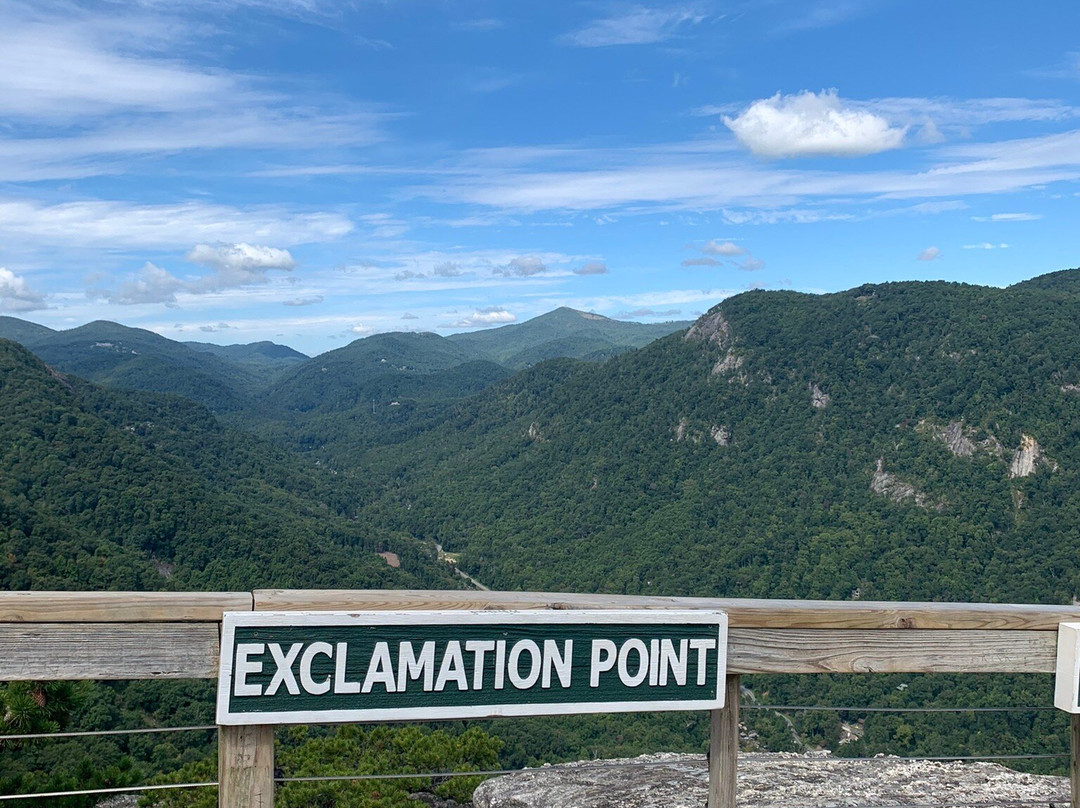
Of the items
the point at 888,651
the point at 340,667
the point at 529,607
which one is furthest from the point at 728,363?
the point at 340,667

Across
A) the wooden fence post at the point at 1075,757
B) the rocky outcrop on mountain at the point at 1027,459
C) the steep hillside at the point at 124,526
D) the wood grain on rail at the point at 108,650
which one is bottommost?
the steep hillside at the point at 124,526

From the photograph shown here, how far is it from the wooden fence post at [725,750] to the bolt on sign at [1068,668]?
4.03 feet

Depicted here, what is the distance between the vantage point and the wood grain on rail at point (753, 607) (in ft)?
8.14

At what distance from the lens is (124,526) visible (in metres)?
70.3

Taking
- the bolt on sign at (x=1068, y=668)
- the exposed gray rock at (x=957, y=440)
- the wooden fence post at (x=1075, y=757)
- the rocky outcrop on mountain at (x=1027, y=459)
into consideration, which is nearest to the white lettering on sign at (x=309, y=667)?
the bolt on sign at (x=1068, y=668)

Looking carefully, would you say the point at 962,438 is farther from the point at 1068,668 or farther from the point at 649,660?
the point at 649,660

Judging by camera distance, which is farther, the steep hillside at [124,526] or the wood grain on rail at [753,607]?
the steep hillside at [124,526]

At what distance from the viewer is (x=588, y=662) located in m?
2.57

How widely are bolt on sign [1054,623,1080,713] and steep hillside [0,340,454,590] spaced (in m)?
44.6

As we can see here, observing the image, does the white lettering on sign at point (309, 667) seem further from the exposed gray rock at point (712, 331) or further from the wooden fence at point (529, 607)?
the exposed gray rock at point (712, 331)

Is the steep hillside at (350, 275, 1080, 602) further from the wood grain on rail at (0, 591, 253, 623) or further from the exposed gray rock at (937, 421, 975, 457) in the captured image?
the wood grain on rail at (0, 591, 253, 623)

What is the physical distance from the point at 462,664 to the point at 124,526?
76461mm

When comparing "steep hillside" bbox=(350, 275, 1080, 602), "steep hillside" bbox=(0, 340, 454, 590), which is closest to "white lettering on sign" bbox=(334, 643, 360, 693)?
"steep hillside" bbox=(0, 340, 454, 590)

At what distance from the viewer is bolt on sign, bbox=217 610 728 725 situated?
7.77 ft
